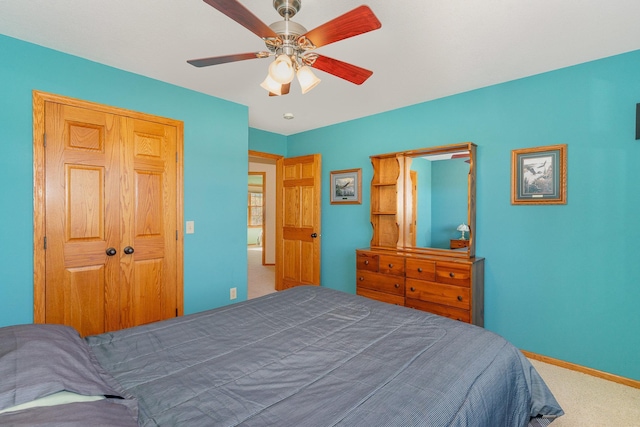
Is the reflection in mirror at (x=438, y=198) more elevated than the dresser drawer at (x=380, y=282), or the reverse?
the reflection in mirror at (x=438, y=198)

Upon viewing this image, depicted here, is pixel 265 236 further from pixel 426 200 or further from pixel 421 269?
pixel 421 269

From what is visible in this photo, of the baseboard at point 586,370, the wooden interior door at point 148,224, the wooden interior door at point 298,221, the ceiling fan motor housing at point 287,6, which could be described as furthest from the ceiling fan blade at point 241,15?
the baseboard at point 586,370

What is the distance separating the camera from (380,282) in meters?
3.39

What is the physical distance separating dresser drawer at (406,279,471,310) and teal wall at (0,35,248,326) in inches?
77.5

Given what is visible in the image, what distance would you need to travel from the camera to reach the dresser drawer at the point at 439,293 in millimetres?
2775

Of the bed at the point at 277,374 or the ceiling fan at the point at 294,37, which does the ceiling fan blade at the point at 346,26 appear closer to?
the ceiling fan at the point at 294,37

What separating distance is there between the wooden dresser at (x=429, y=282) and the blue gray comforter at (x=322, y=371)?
118cm

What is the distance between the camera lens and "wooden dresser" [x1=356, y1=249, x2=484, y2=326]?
2783 millimetres

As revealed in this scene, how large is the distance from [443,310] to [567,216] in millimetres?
1332

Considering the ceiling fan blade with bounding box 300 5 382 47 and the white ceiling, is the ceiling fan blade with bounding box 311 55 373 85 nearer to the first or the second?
the ceiling fan blade with bounding box 300 5 382 47

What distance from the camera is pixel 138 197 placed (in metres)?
2.84

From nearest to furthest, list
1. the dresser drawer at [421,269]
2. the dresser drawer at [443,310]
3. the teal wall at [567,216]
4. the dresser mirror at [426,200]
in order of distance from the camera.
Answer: the teal wall at [567,216]
the dresser drawer at [443,310]
the dresser drawer at [421,269]
the dresser mirror at [426,200]

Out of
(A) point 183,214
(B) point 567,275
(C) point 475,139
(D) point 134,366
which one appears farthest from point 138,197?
(B) point 567,275

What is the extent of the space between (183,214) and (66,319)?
126cm
